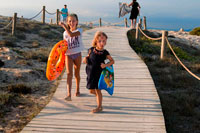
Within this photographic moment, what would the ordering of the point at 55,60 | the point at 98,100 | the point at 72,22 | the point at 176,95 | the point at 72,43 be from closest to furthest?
1. the point at 98,100
2. the point at 72,22
3. the point at 72,43
4. the point at 55,60
5. the point at 176,95

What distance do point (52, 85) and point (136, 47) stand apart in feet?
25.7

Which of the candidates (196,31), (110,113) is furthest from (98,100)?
(196,31)

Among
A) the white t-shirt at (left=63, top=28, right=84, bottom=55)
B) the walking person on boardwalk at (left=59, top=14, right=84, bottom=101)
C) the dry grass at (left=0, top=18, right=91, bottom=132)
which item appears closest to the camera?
the dry grass at (left=0, top=18, right=91, bottom=132)

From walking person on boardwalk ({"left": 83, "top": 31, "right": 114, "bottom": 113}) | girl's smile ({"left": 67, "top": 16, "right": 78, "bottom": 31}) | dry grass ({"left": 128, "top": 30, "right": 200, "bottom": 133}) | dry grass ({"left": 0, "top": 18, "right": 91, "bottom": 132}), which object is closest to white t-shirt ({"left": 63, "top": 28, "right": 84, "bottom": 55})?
girl's smile ({"left": 67, "top": 16, "right": 78, "bottom": 31})

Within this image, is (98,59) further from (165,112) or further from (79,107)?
(165,112)

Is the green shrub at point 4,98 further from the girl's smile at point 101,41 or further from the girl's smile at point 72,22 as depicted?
the girl's smile at point 101,41

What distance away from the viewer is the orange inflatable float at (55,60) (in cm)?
479

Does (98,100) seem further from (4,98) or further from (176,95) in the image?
(176,95)

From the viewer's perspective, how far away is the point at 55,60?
505cm

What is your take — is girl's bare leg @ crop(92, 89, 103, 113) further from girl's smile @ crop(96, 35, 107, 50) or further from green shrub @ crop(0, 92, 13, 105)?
green shrub @ crop(0, 92, 13, 105)

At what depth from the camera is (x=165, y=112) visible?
5.37 metres

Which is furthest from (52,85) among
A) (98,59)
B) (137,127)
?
(137,127)

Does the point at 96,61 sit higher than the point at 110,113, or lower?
higher

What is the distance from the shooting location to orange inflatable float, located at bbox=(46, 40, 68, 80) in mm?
4791
